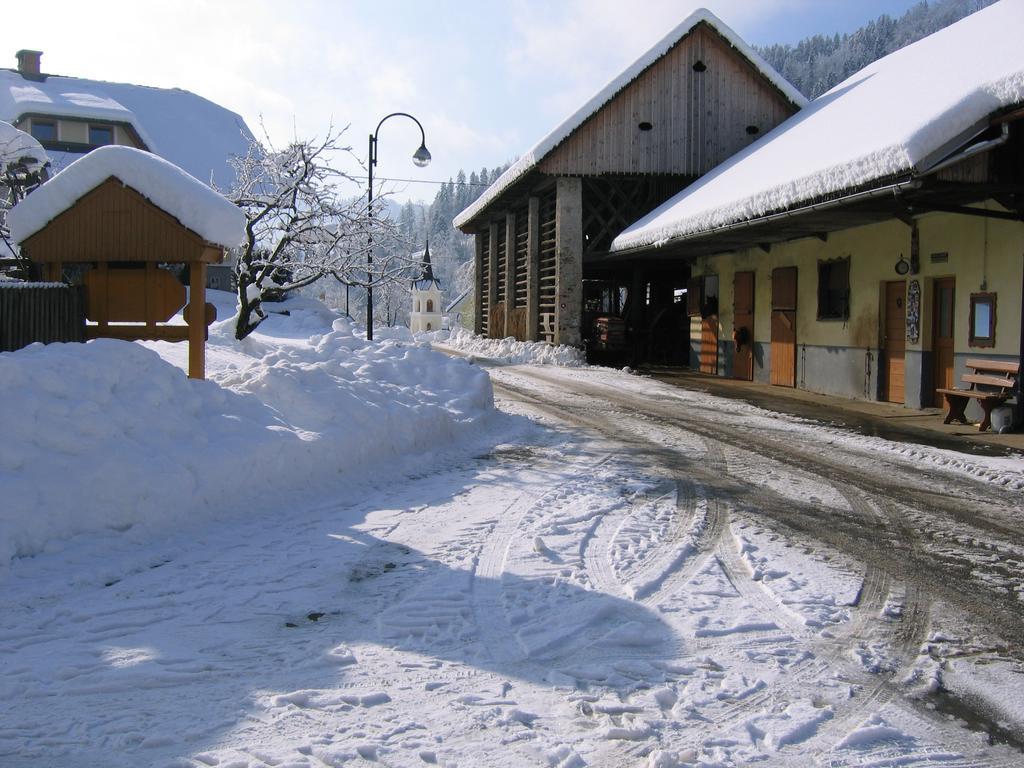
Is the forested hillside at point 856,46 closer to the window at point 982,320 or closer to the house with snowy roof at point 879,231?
the house with snowy roof at point 879,231

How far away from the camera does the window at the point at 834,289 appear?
53.6 ft

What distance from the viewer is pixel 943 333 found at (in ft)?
44.5

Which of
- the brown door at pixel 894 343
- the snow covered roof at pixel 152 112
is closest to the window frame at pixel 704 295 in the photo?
the brown door at pixel 894 343

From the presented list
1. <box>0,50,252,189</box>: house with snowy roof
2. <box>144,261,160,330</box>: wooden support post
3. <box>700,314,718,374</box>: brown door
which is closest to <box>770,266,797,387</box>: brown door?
<box>700,314,718,374</box>: brown door

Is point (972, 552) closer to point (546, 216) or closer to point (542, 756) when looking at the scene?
point (542, 756)

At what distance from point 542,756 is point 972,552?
160 inches

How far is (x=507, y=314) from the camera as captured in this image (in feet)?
101

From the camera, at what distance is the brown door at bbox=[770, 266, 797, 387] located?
18.1 meters

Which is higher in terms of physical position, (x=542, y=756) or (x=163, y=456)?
(x=163, y=456)

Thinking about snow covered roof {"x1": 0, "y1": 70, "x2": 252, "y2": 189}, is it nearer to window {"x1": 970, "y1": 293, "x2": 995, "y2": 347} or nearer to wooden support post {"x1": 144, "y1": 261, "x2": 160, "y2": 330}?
wooden support post {"x1": 144, "y1": 261, "x2": 160, "y2": 330}

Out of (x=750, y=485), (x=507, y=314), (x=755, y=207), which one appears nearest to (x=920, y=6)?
(x=507, y=314)

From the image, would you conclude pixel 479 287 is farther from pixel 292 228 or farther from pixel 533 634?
pixel 533 634

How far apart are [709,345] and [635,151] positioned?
6025mm

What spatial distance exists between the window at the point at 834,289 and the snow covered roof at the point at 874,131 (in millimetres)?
2186
